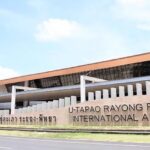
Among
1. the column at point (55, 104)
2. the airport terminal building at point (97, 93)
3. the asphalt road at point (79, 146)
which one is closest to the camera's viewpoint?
the asphalt road at point (79, 146)

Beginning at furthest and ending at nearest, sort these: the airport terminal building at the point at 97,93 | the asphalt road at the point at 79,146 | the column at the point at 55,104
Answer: the column at the point at 55,104, the airport terminal building at the point at 97,93, the asphalt road at the point at 79,146

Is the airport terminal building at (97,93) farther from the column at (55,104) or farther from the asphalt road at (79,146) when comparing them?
the asphalt road at (79,146)

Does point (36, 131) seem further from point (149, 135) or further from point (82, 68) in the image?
point (82, 68)

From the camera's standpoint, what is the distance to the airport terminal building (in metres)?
30.5

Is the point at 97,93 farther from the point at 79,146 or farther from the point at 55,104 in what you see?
the point at 79,146

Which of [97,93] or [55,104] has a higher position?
[97,93]

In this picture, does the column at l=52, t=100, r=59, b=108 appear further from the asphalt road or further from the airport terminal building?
the asphalt road

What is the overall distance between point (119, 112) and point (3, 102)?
39595 millimetres

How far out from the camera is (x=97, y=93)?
34094mm

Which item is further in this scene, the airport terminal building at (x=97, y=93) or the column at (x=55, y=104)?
the column at (x=55, y=104)

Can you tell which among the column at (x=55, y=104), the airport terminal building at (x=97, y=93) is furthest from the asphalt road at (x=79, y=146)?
the column at (x=55, y=104)

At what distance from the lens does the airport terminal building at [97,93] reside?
30.5m

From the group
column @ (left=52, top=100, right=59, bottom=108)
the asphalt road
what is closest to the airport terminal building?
column @ (left=52, top=100, right=59, bottom=108)

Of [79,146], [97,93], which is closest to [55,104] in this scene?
[97,93]
